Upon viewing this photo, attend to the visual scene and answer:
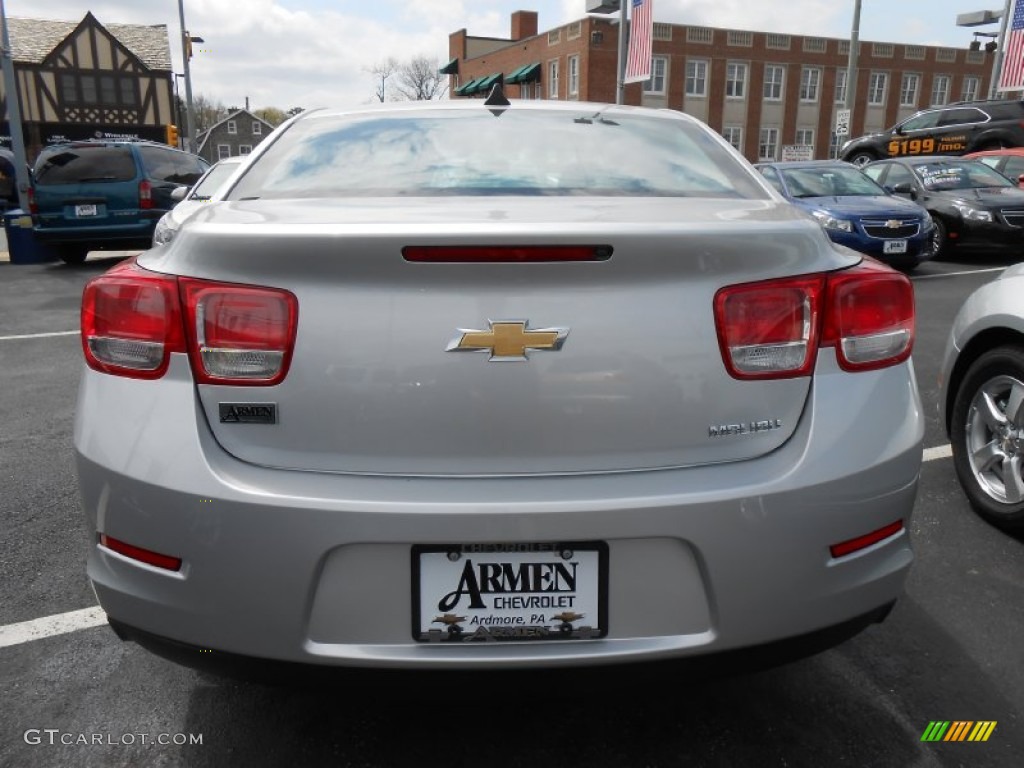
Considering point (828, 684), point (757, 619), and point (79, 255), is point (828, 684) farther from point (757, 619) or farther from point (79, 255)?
point (79, 255)

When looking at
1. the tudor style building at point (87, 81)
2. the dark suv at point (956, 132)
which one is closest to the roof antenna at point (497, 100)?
the dark suv at point (956, 132)

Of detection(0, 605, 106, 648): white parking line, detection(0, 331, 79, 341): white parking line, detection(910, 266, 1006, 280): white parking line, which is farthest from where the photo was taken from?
detection(910, 266, 1006, 280): white parking line

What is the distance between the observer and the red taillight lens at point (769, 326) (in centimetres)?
165

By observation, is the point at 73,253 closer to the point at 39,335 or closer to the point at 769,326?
the point at 39,335

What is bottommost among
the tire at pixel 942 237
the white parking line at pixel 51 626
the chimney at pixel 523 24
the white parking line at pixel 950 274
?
the white parking line at pixel 950 274

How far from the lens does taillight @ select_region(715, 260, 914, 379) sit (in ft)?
5.41

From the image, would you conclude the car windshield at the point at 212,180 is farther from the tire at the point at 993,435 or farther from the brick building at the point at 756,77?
the brick building at the point at 756,77

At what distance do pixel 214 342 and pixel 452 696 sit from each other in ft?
2.82

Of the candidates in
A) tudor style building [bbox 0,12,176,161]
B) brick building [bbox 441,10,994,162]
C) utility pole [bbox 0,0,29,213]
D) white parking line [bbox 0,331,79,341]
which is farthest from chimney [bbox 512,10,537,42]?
white parking line [bbox 0,331,79,341]

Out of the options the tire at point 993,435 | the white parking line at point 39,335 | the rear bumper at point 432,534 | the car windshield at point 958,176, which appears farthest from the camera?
the car windshield at point 958,176

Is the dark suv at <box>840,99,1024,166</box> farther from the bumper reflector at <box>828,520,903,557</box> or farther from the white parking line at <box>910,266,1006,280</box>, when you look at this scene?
the bumper reflector at <box>828,520,903,557</box>

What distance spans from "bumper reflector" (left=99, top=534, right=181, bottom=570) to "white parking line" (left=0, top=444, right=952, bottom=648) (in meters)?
1.04

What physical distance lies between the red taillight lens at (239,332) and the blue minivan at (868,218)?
9114 mm

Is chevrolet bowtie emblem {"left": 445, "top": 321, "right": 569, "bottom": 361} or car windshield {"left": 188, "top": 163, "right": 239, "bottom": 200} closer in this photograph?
chevrolet bowtie emblem {"left": 445, "top": 321, "right": 569, "bottom": 361}
